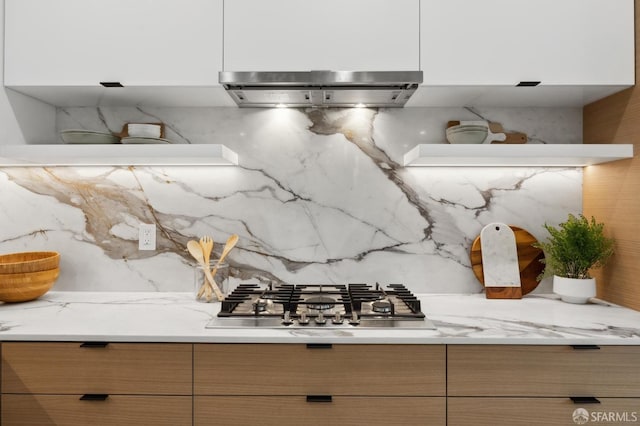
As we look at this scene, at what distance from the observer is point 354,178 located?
6.83ft

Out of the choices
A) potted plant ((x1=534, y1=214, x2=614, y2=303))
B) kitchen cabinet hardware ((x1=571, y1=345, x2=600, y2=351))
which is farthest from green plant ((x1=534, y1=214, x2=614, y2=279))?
kitchen cabinet hardware ((x1=571, y1=345, x2=600, y2=351))

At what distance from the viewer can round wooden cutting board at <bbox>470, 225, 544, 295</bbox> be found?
6.66ft

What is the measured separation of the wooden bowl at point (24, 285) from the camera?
1.75m

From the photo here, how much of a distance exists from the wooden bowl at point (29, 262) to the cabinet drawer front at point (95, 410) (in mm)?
540

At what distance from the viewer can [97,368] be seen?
4.63ft

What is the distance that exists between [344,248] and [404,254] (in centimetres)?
29

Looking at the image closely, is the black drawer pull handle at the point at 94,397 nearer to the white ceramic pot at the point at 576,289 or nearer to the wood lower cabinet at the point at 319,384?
the wood lower cabinet at the point at 319,384

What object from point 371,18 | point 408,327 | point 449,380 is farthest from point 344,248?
point 371,18

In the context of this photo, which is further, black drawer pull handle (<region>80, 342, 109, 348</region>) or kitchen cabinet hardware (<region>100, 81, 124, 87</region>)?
kitchen cabinet hardware (<region>100, 81, 124, 87</region>)

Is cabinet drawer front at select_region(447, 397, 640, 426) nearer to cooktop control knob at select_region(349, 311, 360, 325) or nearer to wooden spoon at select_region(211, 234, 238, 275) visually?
cooktop control knob at select_region(349, 311, 360, 325)

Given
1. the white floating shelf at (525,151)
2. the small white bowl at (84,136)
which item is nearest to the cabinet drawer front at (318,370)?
the white floating shelf at (525,151)

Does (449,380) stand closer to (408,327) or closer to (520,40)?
(408,327)

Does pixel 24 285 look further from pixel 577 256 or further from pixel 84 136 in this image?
pixel 577 256

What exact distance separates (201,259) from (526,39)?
1611 millimetres
